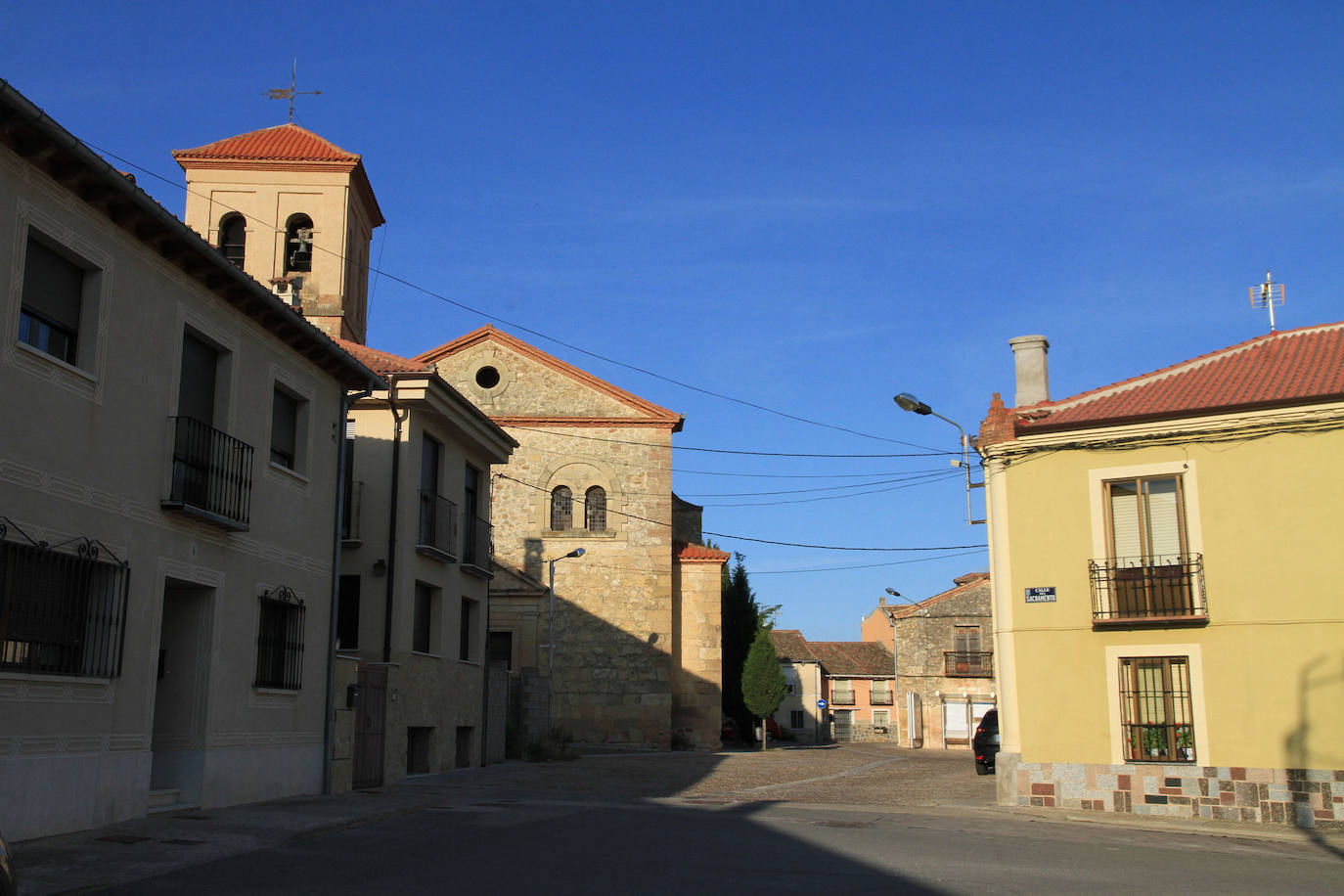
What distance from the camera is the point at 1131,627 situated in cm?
1611

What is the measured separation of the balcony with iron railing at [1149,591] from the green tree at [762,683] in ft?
87.2

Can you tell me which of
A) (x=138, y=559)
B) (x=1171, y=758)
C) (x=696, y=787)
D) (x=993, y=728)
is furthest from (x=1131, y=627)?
(x=138, y=559)

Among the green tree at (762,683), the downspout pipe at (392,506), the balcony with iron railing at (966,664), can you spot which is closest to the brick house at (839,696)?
the balcony with iron railing at (966,664)

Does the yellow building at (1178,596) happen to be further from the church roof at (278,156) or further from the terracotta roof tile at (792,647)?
the terracotta roof tile at (792,647)

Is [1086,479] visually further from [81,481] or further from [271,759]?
[81,481]

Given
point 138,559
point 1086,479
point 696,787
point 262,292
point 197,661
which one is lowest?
point 696,787

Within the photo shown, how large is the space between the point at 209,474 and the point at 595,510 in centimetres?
2239

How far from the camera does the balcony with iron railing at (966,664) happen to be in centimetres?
4621

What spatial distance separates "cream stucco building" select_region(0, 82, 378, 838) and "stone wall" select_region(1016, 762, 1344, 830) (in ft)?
33.5

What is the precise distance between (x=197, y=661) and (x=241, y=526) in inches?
62.9

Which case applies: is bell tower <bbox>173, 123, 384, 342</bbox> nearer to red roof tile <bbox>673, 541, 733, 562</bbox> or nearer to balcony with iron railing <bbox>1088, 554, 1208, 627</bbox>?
red roof tile <bbox>673, 541, 733, 562</bbox>

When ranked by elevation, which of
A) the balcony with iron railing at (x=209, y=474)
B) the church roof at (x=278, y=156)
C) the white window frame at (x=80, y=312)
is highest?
the church roof at (x=278, y=156)

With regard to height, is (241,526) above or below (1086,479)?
below

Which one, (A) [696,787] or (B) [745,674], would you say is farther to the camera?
(B) [745,674]
